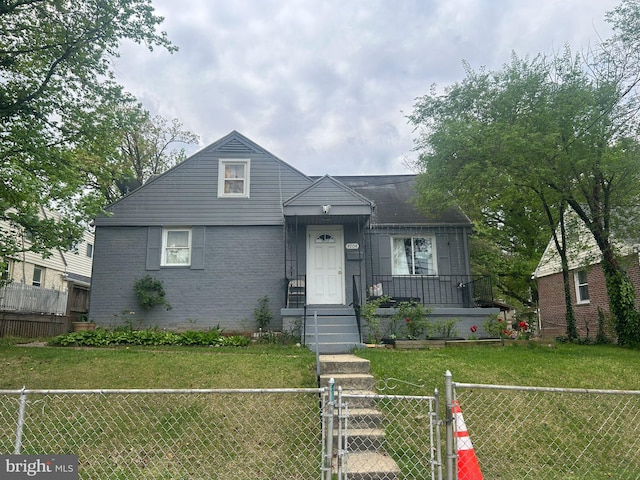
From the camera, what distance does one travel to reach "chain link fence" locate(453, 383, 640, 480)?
446 centimetres

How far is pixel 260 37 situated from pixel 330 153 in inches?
440

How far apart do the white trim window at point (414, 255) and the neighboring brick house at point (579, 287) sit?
4.46 m

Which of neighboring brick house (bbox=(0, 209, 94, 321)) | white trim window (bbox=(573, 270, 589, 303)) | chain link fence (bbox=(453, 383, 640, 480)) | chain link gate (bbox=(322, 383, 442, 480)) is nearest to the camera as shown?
chain link gate (bbox=(322, 383, 442, 480))

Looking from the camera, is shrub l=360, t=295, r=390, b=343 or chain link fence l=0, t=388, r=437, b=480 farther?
shrub l=360, t=295, r=390, b=343

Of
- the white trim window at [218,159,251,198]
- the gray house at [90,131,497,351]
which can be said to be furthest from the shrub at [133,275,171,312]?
the white trim window at [218,159,251,198]

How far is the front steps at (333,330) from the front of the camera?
368 inches

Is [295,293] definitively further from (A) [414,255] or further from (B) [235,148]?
(B) [235,148]

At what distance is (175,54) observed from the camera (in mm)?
10562

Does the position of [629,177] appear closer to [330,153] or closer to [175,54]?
[175,54]

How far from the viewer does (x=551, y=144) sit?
34.9 feet

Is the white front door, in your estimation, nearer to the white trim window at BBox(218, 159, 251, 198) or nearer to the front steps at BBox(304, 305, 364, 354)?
the front steps at BBox(304, 305, 364, 354)

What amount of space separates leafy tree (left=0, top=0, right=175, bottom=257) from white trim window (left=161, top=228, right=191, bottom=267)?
3.05 meters

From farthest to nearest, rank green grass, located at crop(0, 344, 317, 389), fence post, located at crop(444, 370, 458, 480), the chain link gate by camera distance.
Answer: green grass, located at crop(0, 344, 317, 389)
the chain link gate
fence post, located at crop(444, 370, 458, 480)

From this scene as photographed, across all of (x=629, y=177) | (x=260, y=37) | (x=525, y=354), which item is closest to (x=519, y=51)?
(x=629, y=177)
